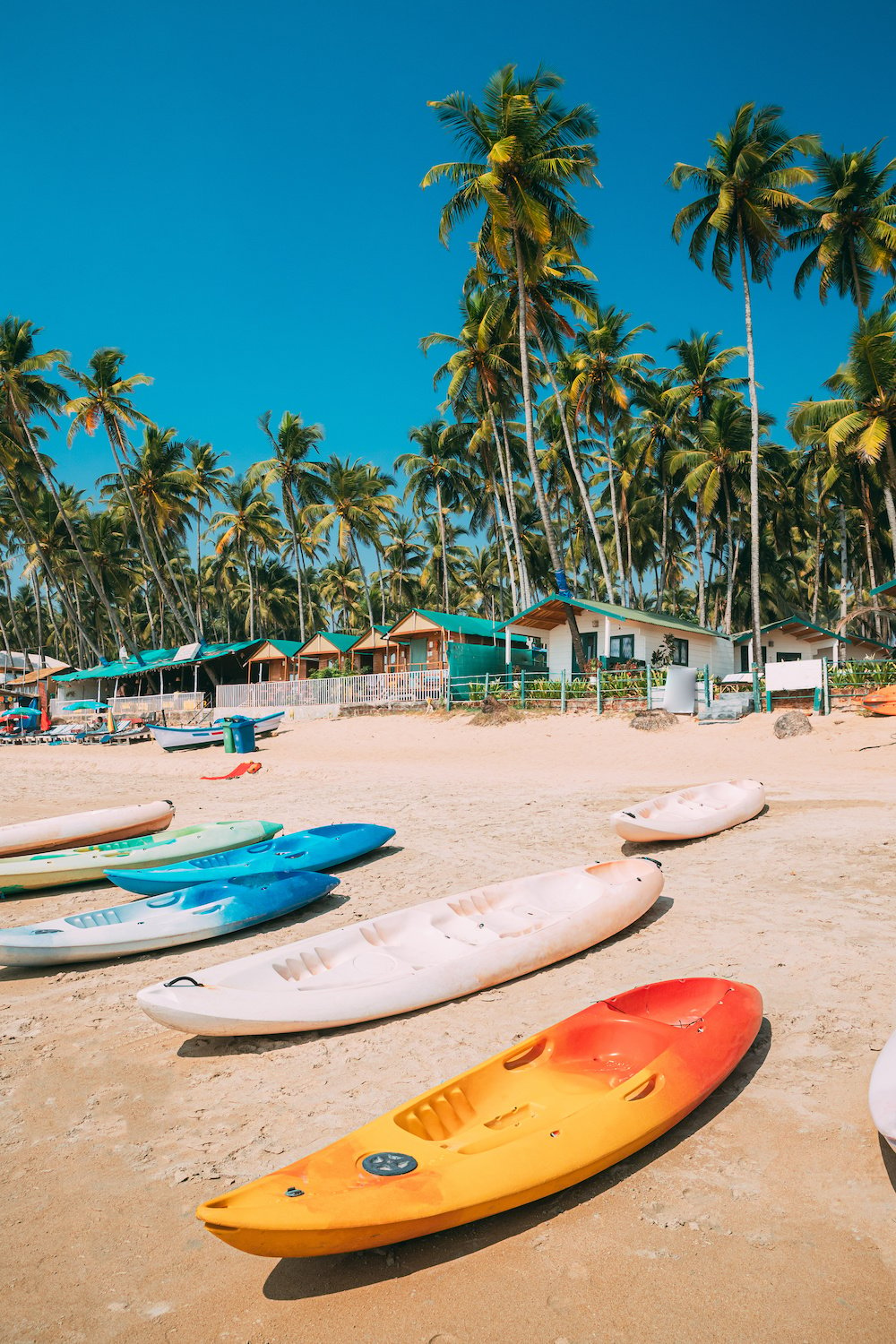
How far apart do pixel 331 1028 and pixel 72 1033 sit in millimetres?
1678

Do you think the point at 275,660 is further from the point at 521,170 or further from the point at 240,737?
the point at 521,170

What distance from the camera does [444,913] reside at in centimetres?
591

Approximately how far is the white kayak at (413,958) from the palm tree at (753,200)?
66.6ft

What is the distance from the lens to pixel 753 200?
82.0ft

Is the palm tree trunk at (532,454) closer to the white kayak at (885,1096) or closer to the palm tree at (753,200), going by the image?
the palm tree at (753,200)

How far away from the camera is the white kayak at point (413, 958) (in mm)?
4195

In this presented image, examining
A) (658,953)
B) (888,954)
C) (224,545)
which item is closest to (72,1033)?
(658,953)

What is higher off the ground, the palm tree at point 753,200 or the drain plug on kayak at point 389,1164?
the palm tree at point 753,200

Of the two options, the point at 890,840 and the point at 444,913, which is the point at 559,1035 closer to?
the point at 444,913

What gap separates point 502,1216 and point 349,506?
135 ft

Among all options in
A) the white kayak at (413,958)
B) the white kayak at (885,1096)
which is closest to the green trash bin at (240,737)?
the white kayak at (413,958)

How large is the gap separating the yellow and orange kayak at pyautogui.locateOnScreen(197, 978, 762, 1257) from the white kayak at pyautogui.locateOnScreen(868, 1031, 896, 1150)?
0.67 metres

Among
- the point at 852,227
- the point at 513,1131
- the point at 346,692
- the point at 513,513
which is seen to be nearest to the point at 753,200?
the point at 852,227

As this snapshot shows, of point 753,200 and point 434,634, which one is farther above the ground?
point 753,200
